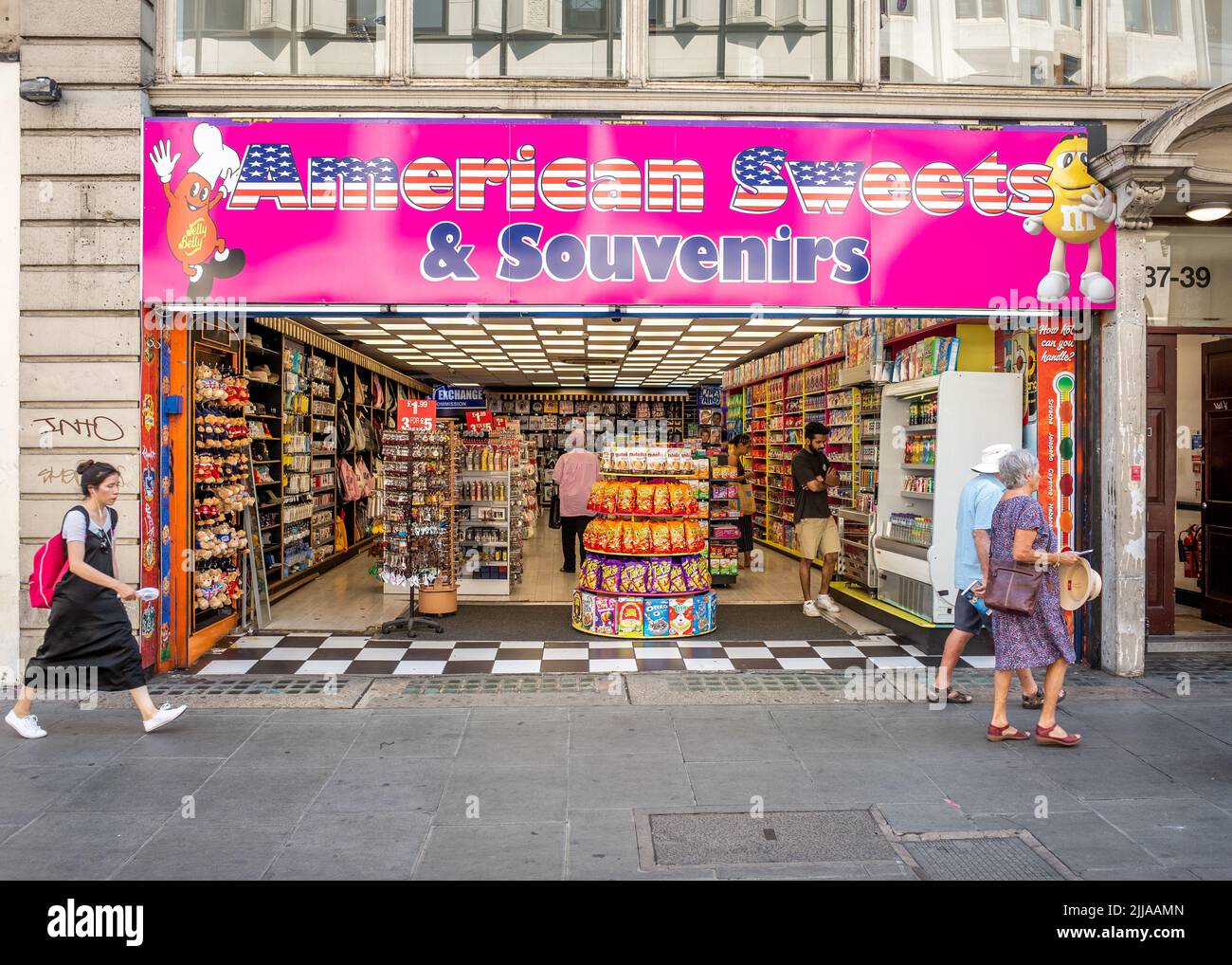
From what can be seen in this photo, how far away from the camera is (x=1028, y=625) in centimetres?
506

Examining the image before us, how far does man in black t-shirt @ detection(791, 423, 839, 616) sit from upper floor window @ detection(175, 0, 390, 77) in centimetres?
496

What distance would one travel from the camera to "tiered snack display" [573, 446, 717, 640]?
25.4 ft

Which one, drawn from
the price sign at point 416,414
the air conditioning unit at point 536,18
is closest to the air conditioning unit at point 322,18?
the air conditioning unit at point 536,18

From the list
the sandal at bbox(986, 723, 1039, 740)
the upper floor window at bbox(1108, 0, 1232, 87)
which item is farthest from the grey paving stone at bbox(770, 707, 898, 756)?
the upper floor window at bbox(1108, 0, 1232, 87)

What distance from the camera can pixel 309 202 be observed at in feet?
21.7

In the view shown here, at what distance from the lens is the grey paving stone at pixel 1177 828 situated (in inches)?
142

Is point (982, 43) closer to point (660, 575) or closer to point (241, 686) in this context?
point (660, 575)

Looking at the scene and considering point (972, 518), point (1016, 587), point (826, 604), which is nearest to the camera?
point (1016, 587)

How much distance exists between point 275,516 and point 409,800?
685 centimetres

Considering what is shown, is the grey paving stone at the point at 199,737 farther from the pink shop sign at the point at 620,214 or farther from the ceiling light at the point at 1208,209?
the ceiling light at the point at 1208,209

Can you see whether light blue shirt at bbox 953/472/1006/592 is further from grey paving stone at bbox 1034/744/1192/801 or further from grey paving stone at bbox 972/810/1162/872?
grey paving stone at bbox 972/810/1162/872

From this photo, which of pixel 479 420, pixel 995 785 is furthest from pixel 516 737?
pixel 479 420

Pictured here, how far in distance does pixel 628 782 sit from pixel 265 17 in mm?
6298

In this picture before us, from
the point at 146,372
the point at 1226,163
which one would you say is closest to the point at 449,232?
the point at 146,372
